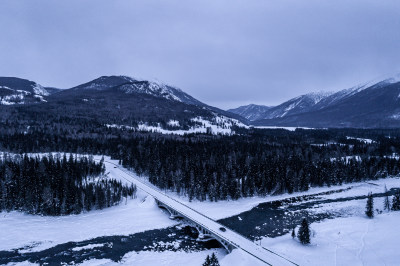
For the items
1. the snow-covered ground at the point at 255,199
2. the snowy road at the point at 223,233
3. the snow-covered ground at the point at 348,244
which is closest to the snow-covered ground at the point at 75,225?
the snowy road at the point at 223,233

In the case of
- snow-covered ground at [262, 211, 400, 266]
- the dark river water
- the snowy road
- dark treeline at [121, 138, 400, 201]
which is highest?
dark treeline at [121, 138, 400, 201]

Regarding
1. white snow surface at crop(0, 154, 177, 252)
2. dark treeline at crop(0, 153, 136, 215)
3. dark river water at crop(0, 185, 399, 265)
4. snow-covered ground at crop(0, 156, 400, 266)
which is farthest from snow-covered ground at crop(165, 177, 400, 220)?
dark treeline at crop(0, 153, 136, 215)

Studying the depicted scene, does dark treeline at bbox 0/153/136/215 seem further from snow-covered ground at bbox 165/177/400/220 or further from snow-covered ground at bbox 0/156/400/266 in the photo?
snow-covered ground at bbox 165/177/400/220

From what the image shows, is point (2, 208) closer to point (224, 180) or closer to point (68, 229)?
point (68, 229)

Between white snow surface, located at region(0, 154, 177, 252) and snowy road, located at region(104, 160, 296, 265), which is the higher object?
snowy road, located at region(104, 160, 296, 265)

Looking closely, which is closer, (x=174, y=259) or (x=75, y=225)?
(x=174, y=259)

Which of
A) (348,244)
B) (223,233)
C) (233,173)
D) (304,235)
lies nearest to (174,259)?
(223,233)

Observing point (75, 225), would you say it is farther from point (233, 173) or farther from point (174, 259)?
point (233, 173)

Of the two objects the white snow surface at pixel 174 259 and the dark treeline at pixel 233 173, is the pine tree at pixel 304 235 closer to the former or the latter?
the white snow surface at pixel 174 259
